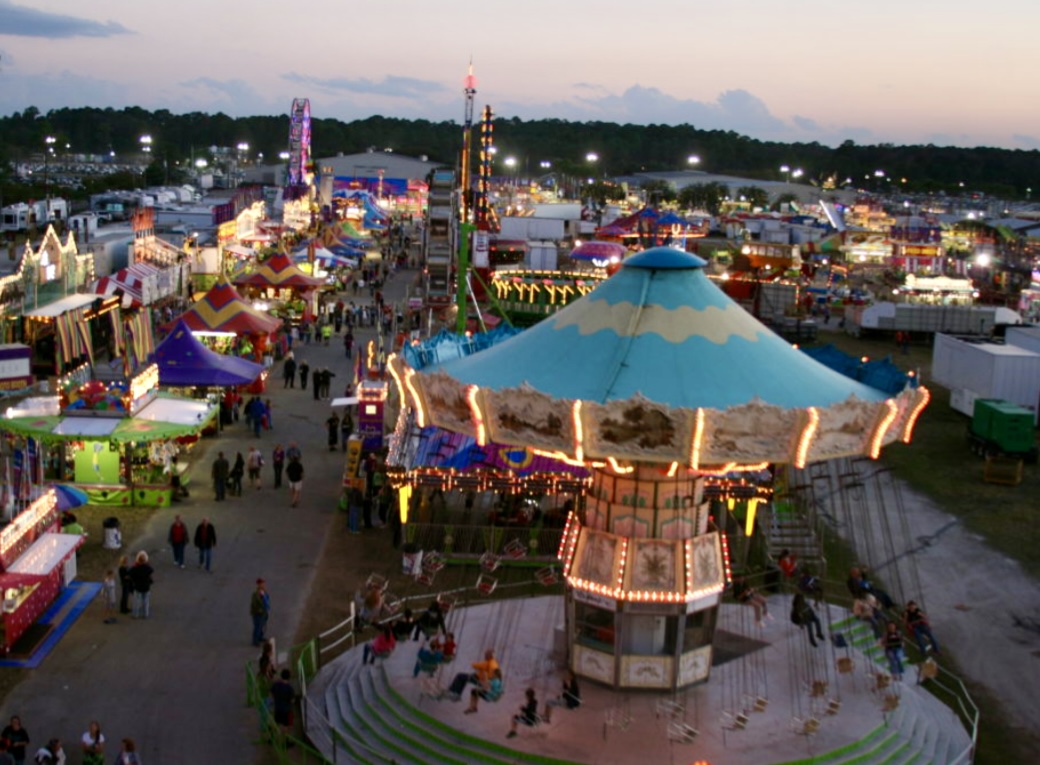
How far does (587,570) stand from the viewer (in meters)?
13.8

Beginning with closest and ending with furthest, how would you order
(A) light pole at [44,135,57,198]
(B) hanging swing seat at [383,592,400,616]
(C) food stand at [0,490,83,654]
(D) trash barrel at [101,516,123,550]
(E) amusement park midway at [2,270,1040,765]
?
(E) amusement park midway at [2,270,1040,765] < (C) food stand at [0,490,83,654] < (B) hanging swing seat at [383,592,400,616] < (D) trash barrel at [101,516,123,550] < (A) light pole at [44,135,57,198]

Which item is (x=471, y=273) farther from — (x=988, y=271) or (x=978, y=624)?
(x=988, y=271)

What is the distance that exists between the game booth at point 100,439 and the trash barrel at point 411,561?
17.5 ft

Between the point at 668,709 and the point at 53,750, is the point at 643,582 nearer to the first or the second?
the point at 668,709

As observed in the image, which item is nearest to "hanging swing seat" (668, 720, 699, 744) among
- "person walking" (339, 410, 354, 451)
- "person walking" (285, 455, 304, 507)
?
"person walking" (285, 455, 304, 507)

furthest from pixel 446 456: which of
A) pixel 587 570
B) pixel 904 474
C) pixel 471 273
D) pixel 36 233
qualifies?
pixel 36 233

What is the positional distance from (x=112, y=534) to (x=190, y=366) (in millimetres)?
8283

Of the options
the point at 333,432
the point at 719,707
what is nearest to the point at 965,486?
the point at 333,432

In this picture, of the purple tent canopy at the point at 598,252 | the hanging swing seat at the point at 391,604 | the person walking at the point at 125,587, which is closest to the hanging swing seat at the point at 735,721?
the hanging swing seat at the point at 391,604

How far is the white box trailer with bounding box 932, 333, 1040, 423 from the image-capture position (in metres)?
31.1

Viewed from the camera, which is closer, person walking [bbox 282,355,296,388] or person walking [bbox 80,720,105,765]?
person walking [bbox 80,720,105,765]

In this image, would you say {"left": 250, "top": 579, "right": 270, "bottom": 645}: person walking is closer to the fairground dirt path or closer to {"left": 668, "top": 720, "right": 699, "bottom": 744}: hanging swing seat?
the fairground dirt path

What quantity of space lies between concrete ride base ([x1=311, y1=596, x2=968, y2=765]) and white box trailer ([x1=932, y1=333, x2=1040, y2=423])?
17629mm

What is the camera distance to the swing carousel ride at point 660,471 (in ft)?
37.3
